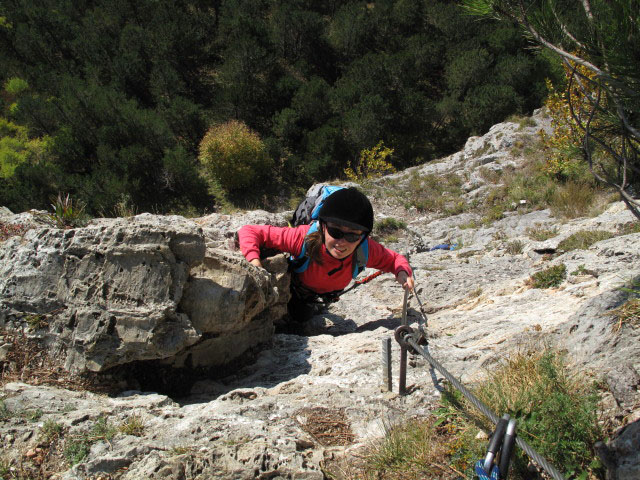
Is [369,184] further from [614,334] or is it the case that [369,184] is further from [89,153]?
[89,153]

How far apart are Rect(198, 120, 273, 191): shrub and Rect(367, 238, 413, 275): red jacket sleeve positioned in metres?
21.0

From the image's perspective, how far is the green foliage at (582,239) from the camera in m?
5.65

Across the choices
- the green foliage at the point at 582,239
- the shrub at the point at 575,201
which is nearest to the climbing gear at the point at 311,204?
the green foliage at the point at 582,239

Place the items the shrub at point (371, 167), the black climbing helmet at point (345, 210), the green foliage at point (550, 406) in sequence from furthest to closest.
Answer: the shrub at point (371, 167) → the black climbing helmet at point (345, 210) → the green foliage at point (550, 406)

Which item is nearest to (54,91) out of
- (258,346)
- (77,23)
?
(77,23)

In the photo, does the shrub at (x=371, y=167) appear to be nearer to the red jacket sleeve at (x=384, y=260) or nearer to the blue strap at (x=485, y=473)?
the red jacket sleeve at (x=384, y=260)

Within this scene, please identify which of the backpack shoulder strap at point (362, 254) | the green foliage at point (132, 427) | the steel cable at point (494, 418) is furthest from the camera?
the backpack shoulder strap at point (362, 254)

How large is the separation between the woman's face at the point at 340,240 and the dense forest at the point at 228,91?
2052cm

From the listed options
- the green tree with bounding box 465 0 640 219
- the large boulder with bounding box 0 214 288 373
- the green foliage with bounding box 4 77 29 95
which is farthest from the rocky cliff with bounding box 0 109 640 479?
the green foliage with bounding box 4 77 29 95

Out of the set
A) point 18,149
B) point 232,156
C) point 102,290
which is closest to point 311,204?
point 102,290

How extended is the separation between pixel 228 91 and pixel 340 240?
28728 millimetres

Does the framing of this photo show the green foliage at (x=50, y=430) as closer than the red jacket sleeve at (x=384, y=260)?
Yes

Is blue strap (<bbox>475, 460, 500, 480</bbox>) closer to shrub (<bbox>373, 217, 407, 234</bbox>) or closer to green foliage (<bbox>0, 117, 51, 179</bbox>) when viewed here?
shrub (<bbox>373, 217, 407, 234</bbox>)

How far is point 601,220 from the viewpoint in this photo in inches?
259
